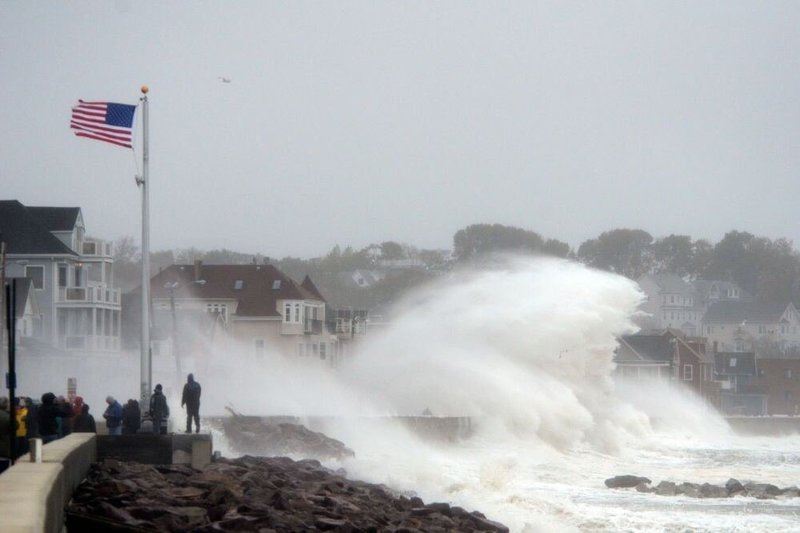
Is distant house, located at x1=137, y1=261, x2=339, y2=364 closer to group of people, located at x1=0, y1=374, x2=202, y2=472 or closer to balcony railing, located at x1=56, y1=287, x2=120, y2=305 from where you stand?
balcony railing, located at x1=56, y1=287, x2=120, y2=305

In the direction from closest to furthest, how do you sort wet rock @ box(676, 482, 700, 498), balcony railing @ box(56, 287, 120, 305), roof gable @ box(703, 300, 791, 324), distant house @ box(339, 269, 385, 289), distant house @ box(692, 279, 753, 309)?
wet rock @ box(676, 482, 700, 498), balcony railing @ box(56, 287, 120, 305), roof gable @ box(703, 300, 791, 324), distant house @ box(339, 269, 385, 289), distant house @ box(692, 279, 753, 309)

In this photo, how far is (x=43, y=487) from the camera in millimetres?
12891

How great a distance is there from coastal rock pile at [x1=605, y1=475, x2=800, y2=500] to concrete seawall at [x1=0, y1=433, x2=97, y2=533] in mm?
19614

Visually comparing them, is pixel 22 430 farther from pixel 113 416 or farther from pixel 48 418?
pixel 113 416

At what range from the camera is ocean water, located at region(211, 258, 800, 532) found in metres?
42.5

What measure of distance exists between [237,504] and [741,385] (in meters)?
92.3

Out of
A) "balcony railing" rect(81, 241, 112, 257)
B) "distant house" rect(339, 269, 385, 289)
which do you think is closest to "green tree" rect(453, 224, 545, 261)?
"distant house" rect(339, 269, 385, 289)

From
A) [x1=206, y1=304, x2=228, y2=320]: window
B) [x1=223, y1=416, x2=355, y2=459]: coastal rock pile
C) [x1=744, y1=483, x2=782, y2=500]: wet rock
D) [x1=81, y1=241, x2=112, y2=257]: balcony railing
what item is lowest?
[x1=744, y1=483, x2=782, y2=500]: wet rock

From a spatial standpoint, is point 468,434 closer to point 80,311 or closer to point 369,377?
point 369,377

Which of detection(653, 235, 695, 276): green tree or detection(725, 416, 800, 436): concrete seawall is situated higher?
detection(653, 235, 695, 276): green tree

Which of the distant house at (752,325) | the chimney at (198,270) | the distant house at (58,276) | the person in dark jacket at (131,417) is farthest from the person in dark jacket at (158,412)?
the distant house at (752,325)

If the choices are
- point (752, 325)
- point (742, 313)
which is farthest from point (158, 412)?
point (742, 313)

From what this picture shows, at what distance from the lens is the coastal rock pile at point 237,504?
15.6 m

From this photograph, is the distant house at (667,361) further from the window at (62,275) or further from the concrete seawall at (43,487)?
the concrete seawall at (43,487)
